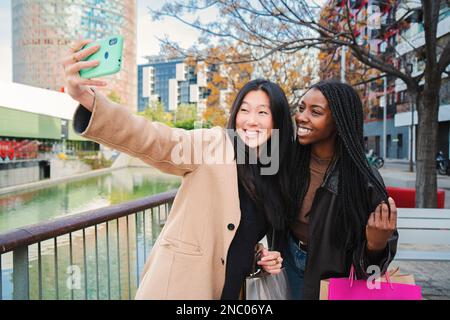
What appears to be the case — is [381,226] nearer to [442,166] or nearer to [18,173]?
[442,166]

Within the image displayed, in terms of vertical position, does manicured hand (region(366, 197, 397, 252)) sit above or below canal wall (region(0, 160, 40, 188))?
above

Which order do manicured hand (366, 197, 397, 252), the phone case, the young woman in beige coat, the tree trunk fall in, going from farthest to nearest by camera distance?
the tree trunk → manicured hand (366, 197, 397, 252) → the young woman in beige coat → the phone case

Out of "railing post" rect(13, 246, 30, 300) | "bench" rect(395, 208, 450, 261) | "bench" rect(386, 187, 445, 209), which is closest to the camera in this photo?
"railing post" rect(13, 246, 30, 300)

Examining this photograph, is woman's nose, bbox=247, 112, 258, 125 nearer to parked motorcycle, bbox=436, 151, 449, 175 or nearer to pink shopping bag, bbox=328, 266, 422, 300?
pink shopping bag, bbox=328, 266, 422, 300

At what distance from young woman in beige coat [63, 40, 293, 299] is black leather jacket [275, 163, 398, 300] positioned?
0.18 meters

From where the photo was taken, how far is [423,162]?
609cm

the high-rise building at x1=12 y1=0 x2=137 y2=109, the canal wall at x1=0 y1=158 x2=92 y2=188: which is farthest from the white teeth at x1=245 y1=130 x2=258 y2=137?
the high-rise building at x1=12 y1=0 x2=137 y2=109

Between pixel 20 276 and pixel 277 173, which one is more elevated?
pixel 277 173

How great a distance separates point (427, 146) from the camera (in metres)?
6.00

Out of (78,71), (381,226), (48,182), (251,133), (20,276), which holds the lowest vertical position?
(48,182)

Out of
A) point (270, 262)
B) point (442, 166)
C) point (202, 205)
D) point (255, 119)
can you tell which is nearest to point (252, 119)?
point (255, 119)

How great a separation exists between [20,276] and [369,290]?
1552 mm

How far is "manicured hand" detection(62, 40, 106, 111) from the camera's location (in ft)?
3.87
